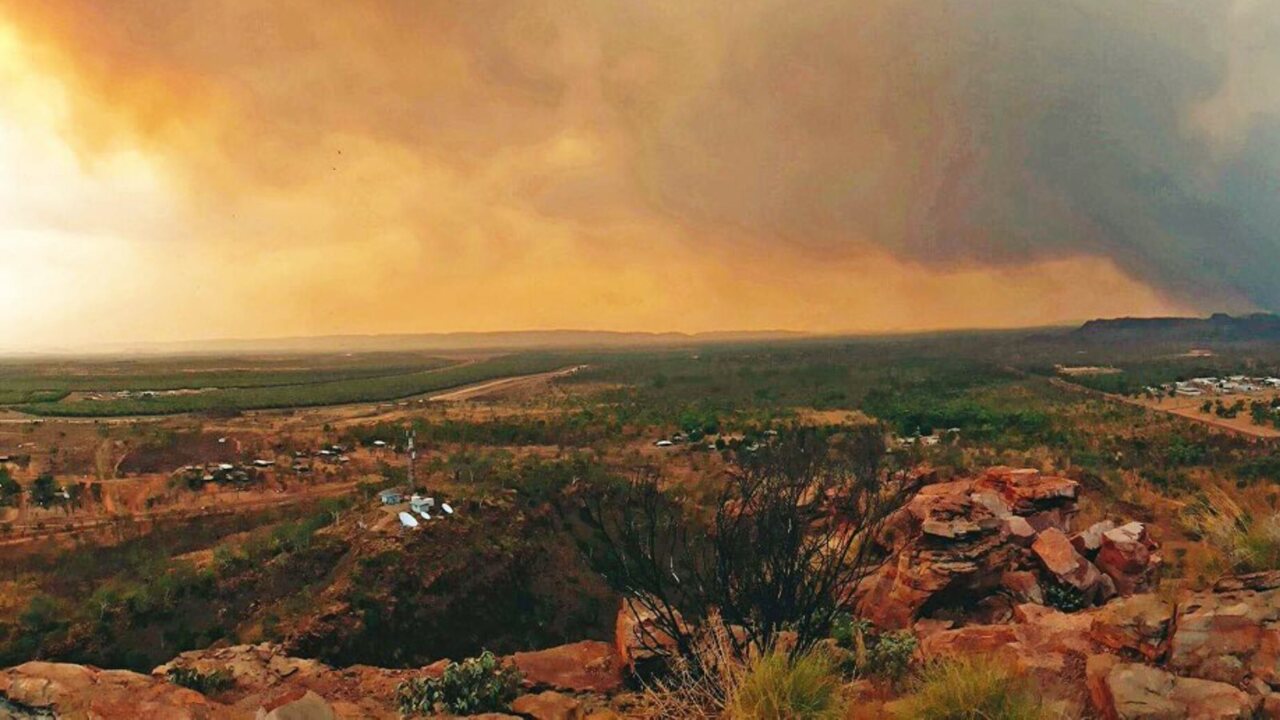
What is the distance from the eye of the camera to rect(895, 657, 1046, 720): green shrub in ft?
18.1

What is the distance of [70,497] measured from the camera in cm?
2645

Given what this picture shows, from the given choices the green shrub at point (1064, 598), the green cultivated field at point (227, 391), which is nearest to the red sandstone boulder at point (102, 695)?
the green shrub at point (1064, 598)

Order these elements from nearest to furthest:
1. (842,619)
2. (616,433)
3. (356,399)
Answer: (842,619) → (616,433) → (356,399)

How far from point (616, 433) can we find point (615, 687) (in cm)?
3073

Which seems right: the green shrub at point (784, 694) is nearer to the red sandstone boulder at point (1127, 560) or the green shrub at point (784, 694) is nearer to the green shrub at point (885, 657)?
the green shrub at point (885, 657)

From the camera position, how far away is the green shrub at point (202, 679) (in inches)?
444

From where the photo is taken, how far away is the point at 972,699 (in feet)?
18.6

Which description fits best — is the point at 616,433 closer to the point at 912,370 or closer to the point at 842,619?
the point at 842,619

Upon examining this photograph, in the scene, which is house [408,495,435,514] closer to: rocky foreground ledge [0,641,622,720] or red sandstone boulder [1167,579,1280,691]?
rocky foreground ledge [0,641,622,720]

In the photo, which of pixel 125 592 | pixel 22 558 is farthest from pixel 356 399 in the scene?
pixel 125 592

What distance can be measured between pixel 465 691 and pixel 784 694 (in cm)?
557

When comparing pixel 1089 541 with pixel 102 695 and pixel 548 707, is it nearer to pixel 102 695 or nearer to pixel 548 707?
pixel 548 707

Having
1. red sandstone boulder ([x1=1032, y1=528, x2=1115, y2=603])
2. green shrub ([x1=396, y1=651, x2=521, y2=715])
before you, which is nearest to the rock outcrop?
red sandstone boulder ([x1=1032, y1=528, x2=1115, y2=603])

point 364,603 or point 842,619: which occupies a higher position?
point 842,619
